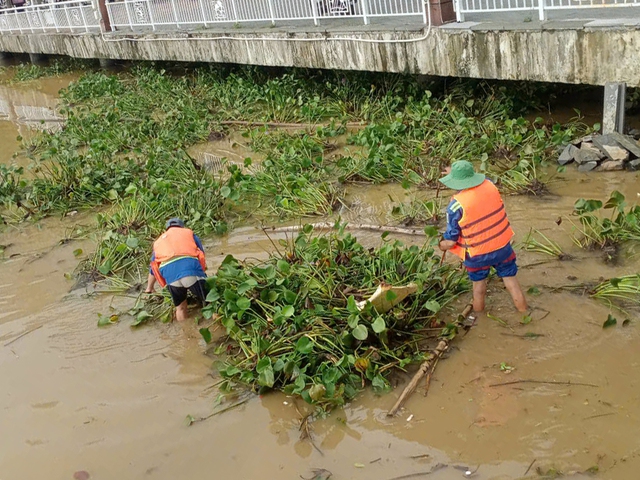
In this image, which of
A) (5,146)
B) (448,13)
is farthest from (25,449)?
(5,146)

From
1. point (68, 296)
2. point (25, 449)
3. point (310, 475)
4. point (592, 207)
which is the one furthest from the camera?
point (68, 296)

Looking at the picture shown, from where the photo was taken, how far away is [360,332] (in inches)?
163

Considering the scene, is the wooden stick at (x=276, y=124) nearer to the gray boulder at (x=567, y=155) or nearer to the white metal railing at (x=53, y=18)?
the gray boulder at (x=567, y=155)

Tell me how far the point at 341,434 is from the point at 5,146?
37.9 feet

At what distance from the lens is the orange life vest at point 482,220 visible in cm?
423

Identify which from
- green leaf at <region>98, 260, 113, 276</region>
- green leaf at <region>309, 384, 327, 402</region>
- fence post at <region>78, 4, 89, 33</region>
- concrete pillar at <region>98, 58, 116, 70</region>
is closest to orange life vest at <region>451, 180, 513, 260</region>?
green leaf at <region>309, 384, 327, 402</region>

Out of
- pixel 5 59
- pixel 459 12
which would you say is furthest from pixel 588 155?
pixel 5 59

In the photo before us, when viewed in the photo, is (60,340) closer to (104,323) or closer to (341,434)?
(104,323)

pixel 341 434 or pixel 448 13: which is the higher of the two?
pixel 448 13

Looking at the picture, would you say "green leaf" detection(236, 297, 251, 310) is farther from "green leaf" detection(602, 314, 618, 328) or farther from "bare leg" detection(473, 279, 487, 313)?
"green leaf" detection(602, 314, 618, 328)

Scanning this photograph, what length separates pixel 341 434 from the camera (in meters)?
3.84

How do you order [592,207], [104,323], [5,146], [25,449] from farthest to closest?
[5,146] → [104,323] → [592,207] → [25,449]

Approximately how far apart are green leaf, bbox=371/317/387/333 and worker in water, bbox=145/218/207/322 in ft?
5.75

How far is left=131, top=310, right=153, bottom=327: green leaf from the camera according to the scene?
538cm
